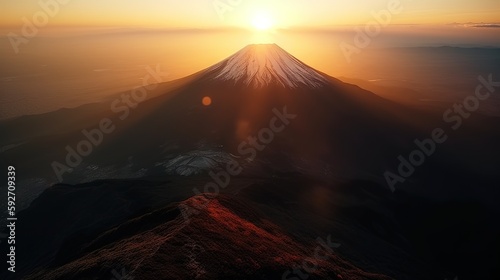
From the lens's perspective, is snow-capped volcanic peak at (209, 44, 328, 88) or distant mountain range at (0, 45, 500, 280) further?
→ snow-capped volcanic peak at (209, 44, 328, 88)

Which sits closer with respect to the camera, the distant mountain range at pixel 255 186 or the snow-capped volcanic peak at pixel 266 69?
the distant mountain range at pixel 255 186

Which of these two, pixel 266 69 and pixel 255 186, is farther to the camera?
pixel 266 69

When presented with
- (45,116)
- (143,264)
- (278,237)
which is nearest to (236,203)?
(278,237)

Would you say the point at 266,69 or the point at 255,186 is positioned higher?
the point at 266,69

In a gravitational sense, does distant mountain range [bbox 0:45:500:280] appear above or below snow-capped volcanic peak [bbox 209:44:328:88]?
below

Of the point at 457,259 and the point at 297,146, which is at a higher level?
the point at 297,146

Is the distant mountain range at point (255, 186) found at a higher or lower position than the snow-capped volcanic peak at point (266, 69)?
lower

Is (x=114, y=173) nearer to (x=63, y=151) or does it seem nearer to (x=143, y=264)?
(x=63, y=151)

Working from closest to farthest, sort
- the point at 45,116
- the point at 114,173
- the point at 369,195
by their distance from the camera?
1. the point at 369,195
2. the point at 114,173
3. the point at 45,116
